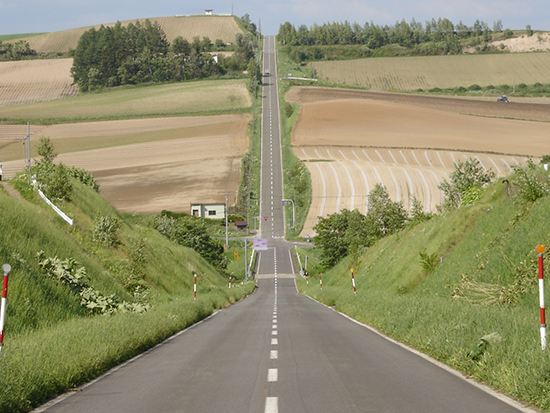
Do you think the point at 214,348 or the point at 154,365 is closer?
the point at 154,365

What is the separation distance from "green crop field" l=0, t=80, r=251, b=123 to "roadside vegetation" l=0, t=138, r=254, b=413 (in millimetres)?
115275

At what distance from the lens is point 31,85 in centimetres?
18550

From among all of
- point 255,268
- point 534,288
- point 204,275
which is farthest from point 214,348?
point 255,268

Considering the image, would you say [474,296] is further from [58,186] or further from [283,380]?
[58,186]

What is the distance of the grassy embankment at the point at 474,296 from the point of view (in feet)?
32.1

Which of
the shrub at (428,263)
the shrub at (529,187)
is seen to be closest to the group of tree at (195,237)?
the shrub at (428,263)

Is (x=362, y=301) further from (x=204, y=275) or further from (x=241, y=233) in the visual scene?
(x=241, y=233)

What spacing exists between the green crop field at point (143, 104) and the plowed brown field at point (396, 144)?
798 inches

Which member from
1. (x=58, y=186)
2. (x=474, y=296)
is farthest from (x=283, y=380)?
(x=58, y=186)

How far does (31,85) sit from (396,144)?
372 ft

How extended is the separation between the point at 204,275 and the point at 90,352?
41.4 metres

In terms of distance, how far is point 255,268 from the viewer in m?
89.1

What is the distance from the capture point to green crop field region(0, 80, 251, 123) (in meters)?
151

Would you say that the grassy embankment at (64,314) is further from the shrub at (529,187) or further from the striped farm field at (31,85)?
the striped farm field at (31,85)
